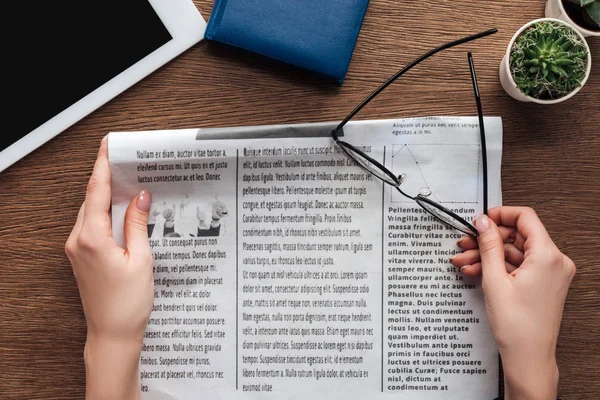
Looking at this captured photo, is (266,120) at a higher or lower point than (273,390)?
higher

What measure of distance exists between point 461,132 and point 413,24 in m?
0.13

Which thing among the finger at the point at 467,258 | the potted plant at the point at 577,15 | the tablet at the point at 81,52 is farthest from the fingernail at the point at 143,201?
the potted plant at the point at 577,15

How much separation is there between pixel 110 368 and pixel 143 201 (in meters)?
0.17

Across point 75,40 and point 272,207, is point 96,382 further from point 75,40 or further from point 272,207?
point 75,40

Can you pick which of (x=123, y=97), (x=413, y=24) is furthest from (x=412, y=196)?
(x=123, y=97)

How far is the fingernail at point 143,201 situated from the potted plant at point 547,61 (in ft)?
1.27

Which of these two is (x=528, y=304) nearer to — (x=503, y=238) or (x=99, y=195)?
(x=503, y=238)

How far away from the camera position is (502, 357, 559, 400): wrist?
47cm

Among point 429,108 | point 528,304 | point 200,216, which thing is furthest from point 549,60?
point 200,216

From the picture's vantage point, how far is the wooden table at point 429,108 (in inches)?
20.2

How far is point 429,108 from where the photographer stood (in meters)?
0.51

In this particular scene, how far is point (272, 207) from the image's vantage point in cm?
52

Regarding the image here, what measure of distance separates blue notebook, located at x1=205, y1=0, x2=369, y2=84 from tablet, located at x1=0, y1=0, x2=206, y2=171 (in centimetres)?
4

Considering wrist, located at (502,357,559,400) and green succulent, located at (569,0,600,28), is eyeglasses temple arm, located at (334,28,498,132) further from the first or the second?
wrist, located at (502,357,559,400)
